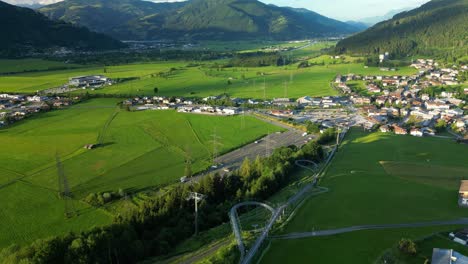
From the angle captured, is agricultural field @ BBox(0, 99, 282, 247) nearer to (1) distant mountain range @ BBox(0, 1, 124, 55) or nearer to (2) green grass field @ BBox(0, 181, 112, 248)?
(2) green grass field @ BBox(0, 181, 112, 248)

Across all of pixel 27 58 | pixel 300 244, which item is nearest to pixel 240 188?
pixel 300 244

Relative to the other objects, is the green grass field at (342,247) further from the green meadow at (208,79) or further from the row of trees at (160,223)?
the green meadow at (208,79)

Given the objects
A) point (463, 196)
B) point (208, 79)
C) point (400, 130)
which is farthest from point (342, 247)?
point (208, 79)

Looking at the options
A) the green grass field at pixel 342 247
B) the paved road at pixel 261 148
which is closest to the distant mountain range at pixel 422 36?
the paved road at pixel 261 148

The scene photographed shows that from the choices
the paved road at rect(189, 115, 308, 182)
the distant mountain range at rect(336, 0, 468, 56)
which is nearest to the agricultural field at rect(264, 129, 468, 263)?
the paved road at rect(189, 115, 308, 182)

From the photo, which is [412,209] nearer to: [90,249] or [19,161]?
[90,249]

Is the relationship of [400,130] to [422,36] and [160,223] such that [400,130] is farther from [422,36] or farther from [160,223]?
[422,36]
